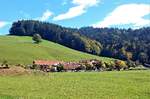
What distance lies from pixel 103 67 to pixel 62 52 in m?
42.6

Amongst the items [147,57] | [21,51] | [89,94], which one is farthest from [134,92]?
[147,57]

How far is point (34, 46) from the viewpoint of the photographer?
185 m

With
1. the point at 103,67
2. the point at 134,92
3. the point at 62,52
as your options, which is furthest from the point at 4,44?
the point at 134,92

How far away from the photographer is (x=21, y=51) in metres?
169

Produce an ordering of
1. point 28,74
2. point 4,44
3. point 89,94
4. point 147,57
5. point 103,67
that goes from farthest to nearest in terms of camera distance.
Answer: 1. point 147,57
2. point 4,44
3. point 103,67
4. point 28,74
5. point 89,94

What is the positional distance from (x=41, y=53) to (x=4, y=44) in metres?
17.6

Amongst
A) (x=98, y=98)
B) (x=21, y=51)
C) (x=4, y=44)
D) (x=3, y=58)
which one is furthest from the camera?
(x=4, y=44)

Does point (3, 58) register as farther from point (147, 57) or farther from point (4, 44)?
point (147, 57)

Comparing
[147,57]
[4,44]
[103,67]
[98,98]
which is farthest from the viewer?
[147,57]

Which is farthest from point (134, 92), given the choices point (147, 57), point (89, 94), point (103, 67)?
point (147, 57)

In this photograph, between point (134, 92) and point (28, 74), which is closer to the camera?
point (134, 92)

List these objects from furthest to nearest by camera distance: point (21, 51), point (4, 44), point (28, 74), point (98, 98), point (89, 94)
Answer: point (4, 44) → point (21, 51) → point (28, 74) → point (89, 94) → point (98, 98)

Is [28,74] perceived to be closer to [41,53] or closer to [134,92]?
[134,92]

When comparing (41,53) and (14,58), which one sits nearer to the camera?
(14,58)
